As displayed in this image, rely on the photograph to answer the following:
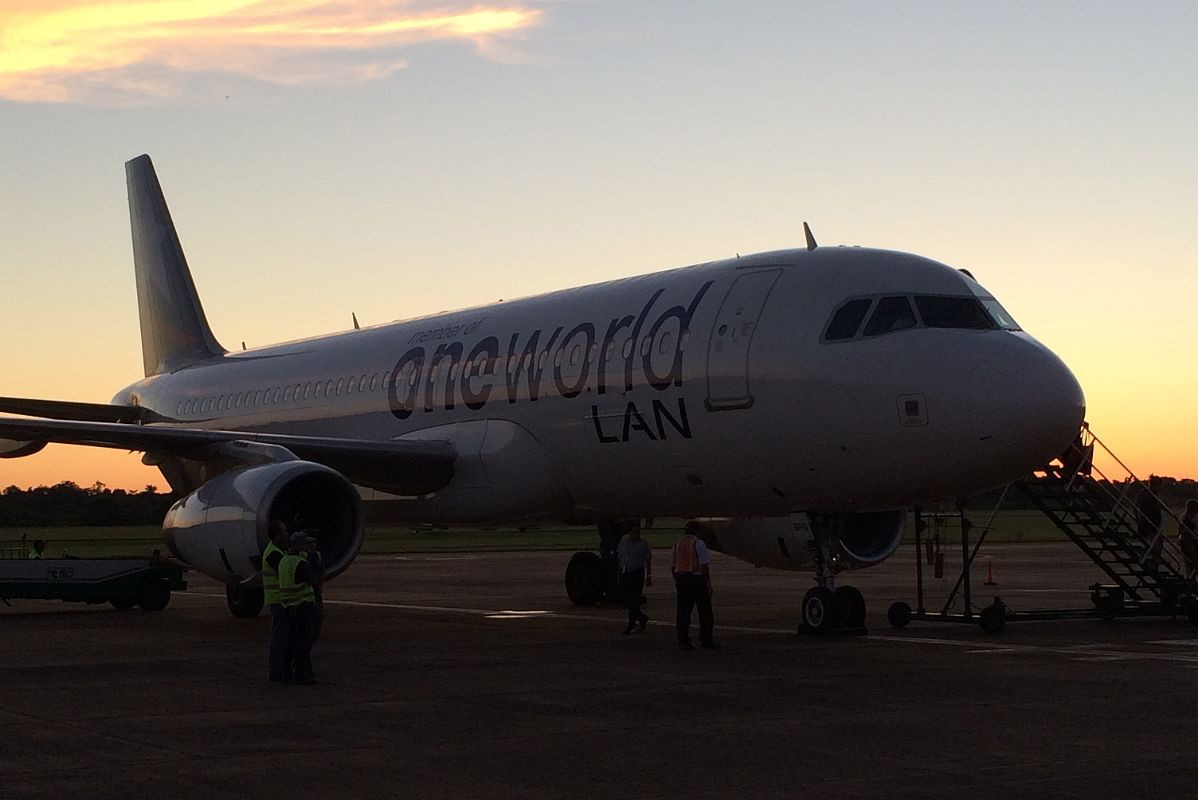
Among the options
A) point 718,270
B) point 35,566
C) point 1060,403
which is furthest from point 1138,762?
point 35,566

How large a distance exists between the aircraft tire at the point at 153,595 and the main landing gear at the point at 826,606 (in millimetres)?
10769

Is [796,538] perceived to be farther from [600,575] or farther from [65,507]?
[65,507]

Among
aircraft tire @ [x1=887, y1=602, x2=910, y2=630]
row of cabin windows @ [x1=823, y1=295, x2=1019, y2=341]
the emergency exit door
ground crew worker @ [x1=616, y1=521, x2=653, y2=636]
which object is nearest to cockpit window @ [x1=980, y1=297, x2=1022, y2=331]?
row of cabin windows @ [x1=823, y1=295, x2=1019, y2=341]

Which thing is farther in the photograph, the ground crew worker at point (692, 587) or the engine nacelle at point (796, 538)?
the engine nacelle at point (796, 538)

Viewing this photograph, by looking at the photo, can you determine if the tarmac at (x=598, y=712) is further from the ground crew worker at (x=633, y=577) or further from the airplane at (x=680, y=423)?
the airplane at (x=680, y=423)

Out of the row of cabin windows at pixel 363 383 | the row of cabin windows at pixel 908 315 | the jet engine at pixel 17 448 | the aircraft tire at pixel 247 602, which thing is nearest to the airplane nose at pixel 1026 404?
the row of cabin windows at pixel 908 315

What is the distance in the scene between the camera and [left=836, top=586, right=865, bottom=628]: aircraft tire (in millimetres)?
17500

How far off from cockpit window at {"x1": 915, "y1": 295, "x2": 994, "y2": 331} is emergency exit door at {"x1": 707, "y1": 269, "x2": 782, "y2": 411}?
186cm

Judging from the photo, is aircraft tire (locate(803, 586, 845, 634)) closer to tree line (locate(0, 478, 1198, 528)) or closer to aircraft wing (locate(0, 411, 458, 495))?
aircraft wing (locate(0, 411, 458, 495))

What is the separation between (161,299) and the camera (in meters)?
32.3

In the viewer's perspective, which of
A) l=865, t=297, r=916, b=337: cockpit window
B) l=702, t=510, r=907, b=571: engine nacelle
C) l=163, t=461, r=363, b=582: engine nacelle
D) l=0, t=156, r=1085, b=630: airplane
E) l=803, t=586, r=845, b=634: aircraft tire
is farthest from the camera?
l=702, t=510, r=907, b=571: engine nacelle

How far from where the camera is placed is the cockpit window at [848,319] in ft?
54.0

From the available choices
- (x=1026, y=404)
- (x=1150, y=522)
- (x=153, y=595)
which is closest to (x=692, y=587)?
(x=1026, y=404)

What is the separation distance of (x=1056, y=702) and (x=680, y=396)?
6864mm
